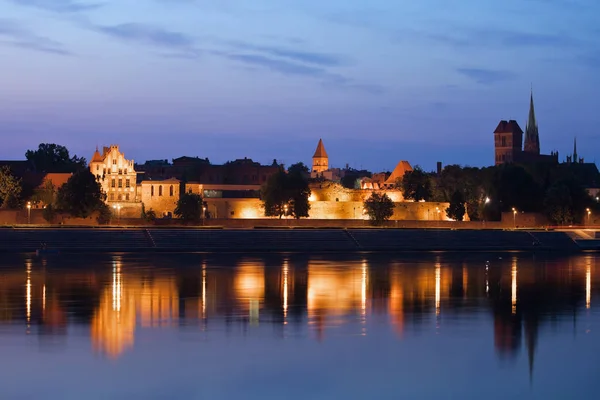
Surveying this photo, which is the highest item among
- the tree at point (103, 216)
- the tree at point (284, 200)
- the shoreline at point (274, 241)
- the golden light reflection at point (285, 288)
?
the tree at point (284, 200)

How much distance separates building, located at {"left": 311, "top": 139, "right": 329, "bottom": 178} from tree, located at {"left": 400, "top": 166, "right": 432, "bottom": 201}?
180ft

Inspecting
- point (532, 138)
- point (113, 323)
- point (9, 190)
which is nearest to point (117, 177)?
point (9, 190)

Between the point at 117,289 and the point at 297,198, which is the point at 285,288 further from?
the point at 297,198

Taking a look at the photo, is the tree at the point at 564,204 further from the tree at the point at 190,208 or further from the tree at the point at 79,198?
the tree at the point at 79,198

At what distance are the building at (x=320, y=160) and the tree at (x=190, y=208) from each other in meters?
75.7

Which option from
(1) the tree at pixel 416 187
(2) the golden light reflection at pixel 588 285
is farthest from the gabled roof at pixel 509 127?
(2) the golden light reflection at pixel 588 285

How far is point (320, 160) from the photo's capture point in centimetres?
16150

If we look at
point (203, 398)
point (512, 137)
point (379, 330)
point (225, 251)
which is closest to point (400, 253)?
point (225, 251)

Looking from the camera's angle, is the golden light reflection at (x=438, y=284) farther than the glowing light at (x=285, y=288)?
Yes

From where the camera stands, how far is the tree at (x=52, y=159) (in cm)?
11725

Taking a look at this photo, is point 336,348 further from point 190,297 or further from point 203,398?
point 190,297

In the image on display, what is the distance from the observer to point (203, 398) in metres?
15.8

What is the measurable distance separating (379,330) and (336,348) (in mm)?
2815

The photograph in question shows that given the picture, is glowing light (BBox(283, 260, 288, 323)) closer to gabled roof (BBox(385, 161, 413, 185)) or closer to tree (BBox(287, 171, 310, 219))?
tree (BBox(287, 171, 310, 219))
